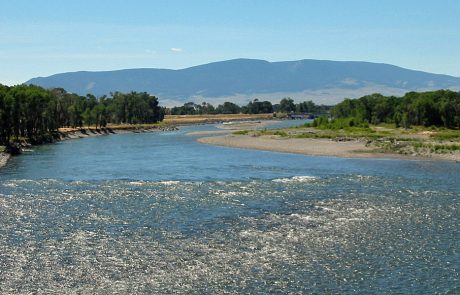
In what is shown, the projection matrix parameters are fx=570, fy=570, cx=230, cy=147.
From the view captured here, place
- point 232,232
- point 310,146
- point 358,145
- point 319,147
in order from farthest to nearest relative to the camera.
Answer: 1. point 310,146
2. point 358,145
3. point 319,147
4. point 232,232

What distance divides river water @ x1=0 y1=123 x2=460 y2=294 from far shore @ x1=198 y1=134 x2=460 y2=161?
63.2ft

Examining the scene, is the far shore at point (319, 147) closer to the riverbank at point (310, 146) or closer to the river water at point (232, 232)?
the riverbank at point (310, 146)

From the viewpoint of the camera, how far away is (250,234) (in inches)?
1571

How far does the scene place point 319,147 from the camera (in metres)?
110

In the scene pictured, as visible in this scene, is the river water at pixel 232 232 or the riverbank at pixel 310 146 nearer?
the river water at pixel 232 232

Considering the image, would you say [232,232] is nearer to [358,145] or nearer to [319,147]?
[319,147]

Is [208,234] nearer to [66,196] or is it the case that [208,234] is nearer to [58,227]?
[58,227]

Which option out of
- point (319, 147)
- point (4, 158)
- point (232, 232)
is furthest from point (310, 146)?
point (232, 232)

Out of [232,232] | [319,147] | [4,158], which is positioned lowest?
[232,232]

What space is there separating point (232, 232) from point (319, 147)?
7227cm

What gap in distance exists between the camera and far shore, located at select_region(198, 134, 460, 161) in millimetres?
92750

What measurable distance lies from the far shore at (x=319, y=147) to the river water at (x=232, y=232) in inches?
758

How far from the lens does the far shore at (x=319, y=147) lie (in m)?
92.8


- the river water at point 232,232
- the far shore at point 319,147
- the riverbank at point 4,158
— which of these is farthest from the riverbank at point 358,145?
the riverbank at point 4,158
